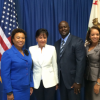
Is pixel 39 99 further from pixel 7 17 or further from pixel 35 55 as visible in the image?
pixel 7 17

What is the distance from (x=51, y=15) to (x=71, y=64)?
A: 1305 millimetres

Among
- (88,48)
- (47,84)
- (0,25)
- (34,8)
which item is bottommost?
(47,84)

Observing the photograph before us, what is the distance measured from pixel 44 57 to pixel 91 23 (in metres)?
1.64

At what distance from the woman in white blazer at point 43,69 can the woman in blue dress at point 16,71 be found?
13 cm

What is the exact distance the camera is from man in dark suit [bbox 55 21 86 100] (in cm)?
158

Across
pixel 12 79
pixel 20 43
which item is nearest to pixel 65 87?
pixel 12 79

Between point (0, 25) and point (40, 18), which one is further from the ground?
point (40, 18)

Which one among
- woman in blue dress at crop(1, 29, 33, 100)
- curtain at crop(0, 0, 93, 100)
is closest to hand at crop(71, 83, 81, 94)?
woman in blue dress at crop(1, 29, 33, 100)

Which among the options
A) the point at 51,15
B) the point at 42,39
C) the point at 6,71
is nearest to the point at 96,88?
the point at 42,39

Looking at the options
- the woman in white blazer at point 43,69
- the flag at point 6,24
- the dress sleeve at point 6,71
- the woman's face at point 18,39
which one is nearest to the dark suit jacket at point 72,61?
the woman in white blazer at point 43,69

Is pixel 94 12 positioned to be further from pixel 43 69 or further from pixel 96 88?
pixel 43 69

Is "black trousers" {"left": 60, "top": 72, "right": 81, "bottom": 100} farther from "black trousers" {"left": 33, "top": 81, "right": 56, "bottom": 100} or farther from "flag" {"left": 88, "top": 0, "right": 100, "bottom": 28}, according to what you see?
"flag" {"left": 88, "top": 0, "right": 100, "bottom": 28}

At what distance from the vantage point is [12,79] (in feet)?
4.55

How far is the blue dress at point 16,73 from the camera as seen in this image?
132 cm
